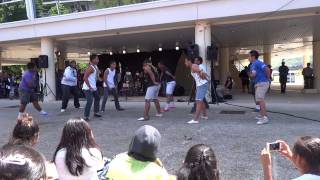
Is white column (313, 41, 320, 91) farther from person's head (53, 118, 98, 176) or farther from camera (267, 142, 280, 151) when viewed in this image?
camera (267, 142, 280, 151)

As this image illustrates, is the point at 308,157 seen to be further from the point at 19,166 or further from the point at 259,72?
the point at 259,72

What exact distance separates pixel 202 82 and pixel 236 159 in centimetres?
364

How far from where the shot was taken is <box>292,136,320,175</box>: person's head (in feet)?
9.16

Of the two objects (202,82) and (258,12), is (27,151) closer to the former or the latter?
(202,82)

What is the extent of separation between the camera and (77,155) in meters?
3.64

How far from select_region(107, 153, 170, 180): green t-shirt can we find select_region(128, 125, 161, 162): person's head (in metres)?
0.04

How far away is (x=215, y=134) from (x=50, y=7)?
11659 millimetres

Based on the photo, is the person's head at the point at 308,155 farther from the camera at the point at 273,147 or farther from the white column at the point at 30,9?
the white column at the point at 30,9

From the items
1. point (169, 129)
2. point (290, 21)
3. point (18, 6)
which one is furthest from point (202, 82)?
point (18, 6)

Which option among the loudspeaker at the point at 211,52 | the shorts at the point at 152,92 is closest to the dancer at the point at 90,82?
the shorts at the point at 152,92

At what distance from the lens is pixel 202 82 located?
9.99 m

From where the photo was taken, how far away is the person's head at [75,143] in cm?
360

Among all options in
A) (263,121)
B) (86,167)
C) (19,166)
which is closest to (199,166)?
(86,167)

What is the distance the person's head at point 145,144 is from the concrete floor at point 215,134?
9.25ft
